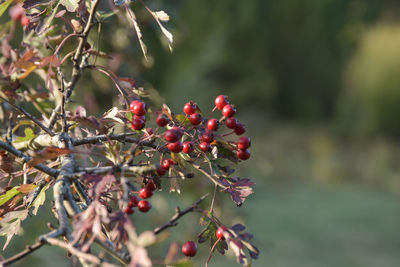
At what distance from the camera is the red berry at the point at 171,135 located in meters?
0.49

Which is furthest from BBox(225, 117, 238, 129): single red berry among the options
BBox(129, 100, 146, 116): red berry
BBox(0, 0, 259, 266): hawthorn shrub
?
BBox(129, 100, 146, 116): red berry

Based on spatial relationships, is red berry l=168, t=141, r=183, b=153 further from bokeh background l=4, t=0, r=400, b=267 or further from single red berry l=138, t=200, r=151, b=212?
bokeh background l=4, t=0, r=400, b=267

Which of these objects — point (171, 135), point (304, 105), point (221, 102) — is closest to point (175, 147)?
point (171, 135)

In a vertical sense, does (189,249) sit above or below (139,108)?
below

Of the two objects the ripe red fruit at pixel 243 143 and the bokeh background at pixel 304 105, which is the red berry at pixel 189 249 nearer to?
the ripe red fruit at pixel 243 143

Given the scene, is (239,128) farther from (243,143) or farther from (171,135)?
(171,135)

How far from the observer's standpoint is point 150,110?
25.1 inches

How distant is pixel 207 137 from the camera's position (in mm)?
549

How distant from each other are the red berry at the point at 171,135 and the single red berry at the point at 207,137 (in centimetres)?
6

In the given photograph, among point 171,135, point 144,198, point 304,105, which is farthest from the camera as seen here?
point 304,105

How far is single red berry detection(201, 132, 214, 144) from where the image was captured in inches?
21.6

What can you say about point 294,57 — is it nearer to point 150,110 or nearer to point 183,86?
point 183,86

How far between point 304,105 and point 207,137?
9.95 metres

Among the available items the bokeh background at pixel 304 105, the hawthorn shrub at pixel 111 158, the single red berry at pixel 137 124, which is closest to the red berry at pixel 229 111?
the hawthorn shrub at pixel 111 158
